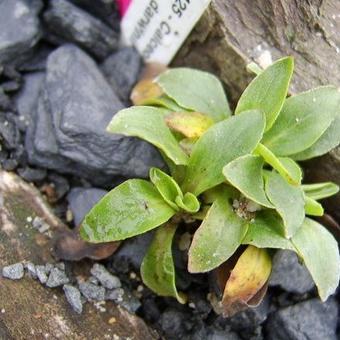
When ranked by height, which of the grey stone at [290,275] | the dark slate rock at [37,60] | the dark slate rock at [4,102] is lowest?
the dark slate rock at [4,102]

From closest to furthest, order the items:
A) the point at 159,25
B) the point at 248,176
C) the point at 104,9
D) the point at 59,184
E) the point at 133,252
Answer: the point at 248,176 < the point at 133,252 < the point at 59,184 < the point at 159,25 < the point at 104,9

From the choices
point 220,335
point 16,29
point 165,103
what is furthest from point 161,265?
point 16,29

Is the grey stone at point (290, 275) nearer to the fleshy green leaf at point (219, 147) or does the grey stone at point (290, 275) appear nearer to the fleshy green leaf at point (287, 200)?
the fleshy green leaf at point (287, 200)

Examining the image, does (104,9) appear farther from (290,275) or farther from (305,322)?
(305,322)

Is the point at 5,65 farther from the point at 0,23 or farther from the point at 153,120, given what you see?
the point at 153,120

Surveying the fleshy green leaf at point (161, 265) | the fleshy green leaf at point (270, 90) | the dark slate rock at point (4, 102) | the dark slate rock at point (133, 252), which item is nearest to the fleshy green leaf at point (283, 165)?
the fleshy green leaf at point (270, 90)

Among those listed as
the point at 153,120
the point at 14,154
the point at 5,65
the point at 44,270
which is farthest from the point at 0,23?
the point at 44,270
